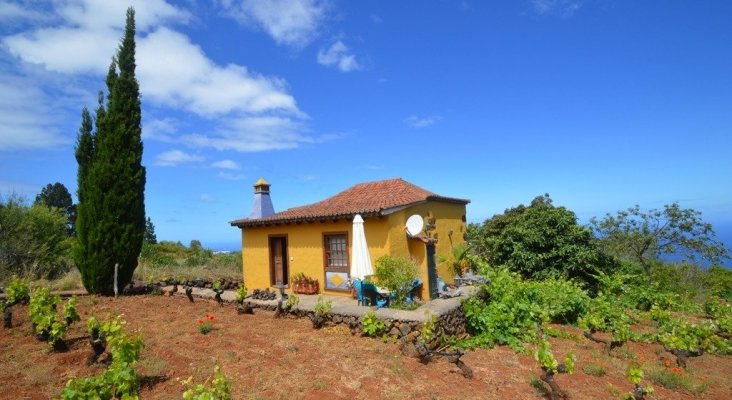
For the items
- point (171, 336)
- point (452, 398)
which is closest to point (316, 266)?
point (171, 336)

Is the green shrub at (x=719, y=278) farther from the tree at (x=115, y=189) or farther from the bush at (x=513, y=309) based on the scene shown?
the tree at (x=115, y=189)

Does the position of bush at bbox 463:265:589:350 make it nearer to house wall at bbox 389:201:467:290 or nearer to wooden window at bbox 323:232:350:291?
house wall at bbox 389:201:467:290

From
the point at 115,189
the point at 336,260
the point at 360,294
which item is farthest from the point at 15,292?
the point at 360,294

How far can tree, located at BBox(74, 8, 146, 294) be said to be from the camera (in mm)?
13656

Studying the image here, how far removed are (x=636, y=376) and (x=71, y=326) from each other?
39.9 feet

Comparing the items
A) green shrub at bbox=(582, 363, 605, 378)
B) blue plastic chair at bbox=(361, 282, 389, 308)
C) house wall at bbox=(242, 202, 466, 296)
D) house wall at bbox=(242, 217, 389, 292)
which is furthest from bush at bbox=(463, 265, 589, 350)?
house wall at bbox=(242, 217, 389, 292)

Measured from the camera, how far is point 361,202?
13.2 m

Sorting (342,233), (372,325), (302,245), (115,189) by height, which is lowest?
(372,325)

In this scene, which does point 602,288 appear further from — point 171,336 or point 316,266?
point 171,336

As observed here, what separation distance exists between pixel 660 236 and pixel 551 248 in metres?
7.29

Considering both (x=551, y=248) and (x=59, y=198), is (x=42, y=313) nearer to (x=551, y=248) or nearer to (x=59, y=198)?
(x=551, y=248)

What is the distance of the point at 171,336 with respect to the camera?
867 cm

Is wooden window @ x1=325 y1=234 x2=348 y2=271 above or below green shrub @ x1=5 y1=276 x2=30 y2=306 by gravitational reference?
above

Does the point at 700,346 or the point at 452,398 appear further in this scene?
the point at 700,346
